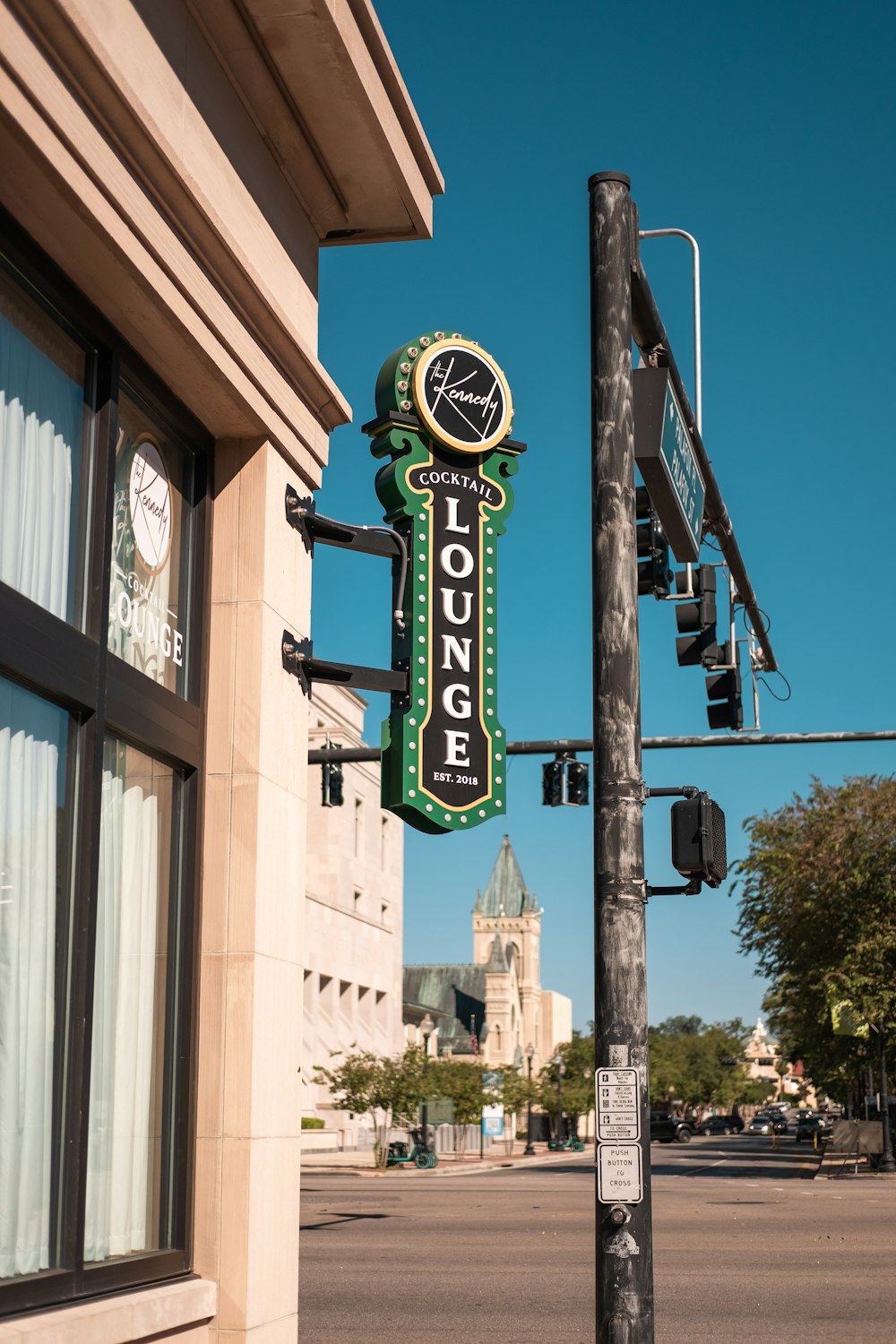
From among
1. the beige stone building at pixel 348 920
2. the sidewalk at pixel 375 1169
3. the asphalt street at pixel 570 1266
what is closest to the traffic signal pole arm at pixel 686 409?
the asphalt street at pixel 570 1266

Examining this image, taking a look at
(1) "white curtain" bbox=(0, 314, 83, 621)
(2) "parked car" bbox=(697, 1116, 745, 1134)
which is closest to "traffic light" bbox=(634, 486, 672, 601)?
(1) "white curtain" bbox=(0, 314, 83, 621)

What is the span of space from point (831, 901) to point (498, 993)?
84.0m

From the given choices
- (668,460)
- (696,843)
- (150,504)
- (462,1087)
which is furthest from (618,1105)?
(462,1087)

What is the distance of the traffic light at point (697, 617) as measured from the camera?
38.5ft

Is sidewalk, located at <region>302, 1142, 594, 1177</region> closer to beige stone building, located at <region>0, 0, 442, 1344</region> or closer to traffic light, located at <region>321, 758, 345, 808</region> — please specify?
traffic light, located at <region>321, 758, 345, 808</region>

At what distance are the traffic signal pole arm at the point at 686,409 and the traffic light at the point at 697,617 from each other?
0.80 m

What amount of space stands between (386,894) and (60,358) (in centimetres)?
6781

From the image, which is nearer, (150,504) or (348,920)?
(150,504)

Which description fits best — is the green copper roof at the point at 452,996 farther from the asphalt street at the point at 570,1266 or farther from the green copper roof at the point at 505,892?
the asphalt street at the point at 570,1266

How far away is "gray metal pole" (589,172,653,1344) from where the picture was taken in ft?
24.7

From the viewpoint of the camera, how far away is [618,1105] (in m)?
7.73

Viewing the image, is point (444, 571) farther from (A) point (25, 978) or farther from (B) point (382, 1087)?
(B) point (382, 1087)

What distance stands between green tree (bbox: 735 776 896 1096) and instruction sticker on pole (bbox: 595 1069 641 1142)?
109ft

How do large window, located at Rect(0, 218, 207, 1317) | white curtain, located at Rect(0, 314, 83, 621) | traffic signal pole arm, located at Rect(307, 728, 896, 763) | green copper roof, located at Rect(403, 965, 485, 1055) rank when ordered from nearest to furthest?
large window, located at Rect(0, 218, 207, 1317), white curtain, located at Rect(0, 314, 83, 621), traffic signal pole arm, located at Rect(307, 728, 896, 763), green copper roof, located at Rect(403, 965, 485, 1055)
